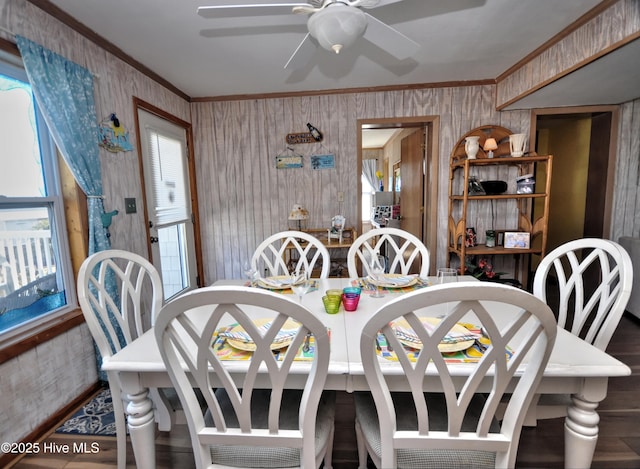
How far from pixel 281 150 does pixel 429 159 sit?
1.61m

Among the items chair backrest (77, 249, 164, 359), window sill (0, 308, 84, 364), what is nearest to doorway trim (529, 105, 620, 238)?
chair backrest (77, 249, 164, 359)

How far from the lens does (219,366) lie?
784mm

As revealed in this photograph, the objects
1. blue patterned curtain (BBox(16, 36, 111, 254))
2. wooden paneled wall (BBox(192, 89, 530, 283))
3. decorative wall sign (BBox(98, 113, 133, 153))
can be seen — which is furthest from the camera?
wooden paneled wall (BBox(192, 89, 530, 283))

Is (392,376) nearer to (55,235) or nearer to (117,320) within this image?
(117,320)

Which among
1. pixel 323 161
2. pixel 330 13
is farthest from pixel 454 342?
pixel 323 161

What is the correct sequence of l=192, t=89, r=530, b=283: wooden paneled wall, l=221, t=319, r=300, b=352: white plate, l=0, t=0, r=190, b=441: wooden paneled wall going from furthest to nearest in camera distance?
l=192, t=89, r=530, b=283: wooden paneled wall < l=0, t=0, r=190, b=441: wooden paneled wall < l=221, t=319, r=300, b=352: white plate

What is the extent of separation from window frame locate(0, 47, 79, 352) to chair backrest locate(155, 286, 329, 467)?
1.21m

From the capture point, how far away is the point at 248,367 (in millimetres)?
825

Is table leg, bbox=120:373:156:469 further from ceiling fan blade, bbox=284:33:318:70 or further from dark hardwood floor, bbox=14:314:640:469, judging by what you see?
ceiling fan blade, bbox=284:33:318:70

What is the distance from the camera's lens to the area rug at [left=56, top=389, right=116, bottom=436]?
1.57m

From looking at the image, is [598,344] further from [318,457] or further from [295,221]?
[295,221]

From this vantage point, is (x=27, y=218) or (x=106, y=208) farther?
(x=106, y=208)

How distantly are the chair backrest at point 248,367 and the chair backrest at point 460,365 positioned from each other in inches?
6.1

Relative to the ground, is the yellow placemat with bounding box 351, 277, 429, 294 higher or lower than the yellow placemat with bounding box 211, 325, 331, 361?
higher
